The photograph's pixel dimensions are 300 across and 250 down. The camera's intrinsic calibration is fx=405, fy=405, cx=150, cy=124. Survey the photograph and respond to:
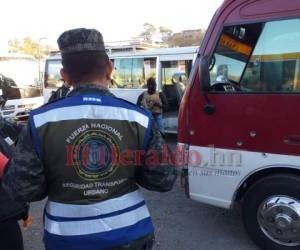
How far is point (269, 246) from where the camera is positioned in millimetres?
3777

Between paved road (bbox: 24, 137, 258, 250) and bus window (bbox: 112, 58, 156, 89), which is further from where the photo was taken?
bus window (bbox: 112, 58, 156, 89)

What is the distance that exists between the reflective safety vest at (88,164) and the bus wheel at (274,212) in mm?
2196

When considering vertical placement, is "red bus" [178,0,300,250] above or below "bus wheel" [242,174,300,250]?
above

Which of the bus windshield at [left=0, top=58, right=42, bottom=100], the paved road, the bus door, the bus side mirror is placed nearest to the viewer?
Answer: the bus side mirror

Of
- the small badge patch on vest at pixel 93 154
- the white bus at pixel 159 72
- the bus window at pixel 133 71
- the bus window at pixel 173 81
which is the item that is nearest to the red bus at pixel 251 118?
the small badge patch on vest at pixel 93 154

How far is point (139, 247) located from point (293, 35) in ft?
8.12

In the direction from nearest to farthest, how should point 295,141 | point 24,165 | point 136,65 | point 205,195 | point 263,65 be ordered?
point 24,165 → point 295,141 → point 263,65 → point 205,195 → point 136,65

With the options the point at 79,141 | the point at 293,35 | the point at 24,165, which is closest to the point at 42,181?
the point at 24,165

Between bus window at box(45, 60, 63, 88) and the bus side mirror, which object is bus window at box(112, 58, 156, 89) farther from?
the bus side mirror

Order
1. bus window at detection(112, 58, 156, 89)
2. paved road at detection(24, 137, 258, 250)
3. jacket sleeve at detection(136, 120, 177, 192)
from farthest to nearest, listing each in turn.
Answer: bus window at detection(112, 58, 156, 89) → paved road at detection(24, 137, 258, 250) → jacket sleeve at detection(136, 120, 177, 192)

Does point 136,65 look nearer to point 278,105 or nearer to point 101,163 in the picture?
point 278,105

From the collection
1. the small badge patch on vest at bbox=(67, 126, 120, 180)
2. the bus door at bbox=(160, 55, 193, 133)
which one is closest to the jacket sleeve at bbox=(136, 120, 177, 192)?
the small badge patch on vest at bbox=(67, 126, 120, 180)

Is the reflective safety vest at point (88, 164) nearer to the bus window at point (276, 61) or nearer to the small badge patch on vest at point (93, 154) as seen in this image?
the small badge patch on vest at point (93, 154)

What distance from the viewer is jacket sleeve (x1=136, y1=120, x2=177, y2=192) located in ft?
6.12
